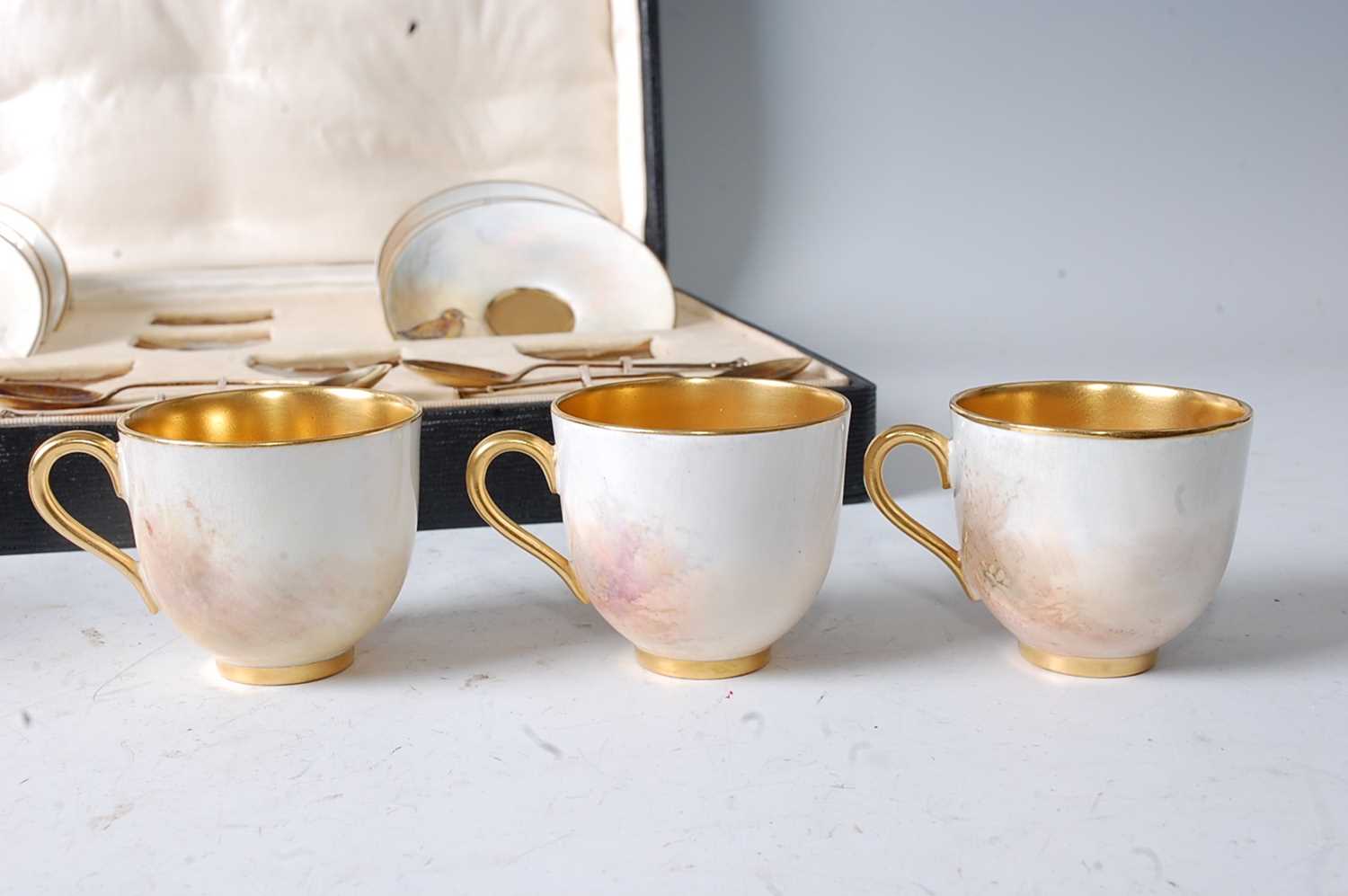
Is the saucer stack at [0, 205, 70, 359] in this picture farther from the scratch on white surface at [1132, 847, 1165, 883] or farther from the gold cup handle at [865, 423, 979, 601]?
the scratch on white surface at [1132, 847, 1165, 883]

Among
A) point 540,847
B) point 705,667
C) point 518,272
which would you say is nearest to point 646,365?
point 518,272

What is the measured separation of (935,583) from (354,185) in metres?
0.81

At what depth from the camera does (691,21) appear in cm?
142

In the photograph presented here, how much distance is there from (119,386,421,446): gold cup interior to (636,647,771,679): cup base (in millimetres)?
158

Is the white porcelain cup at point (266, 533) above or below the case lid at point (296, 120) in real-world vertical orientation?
below

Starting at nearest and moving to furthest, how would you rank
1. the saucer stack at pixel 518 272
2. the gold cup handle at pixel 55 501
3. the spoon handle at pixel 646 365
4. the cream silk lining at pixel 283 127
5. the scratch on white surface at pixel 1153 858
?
the scratch on white surface at pixel 1153 858 < the gold cup handle at pixel 55 501 < the spoon handle at pixel 646 365 < the saucer stack at pixel 518 272 < the cream silk lining at pixel 283 127

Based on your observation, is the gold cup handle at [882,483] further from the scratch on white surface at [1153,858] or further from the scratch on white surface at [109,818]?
the scratch on white surface at [109,818]

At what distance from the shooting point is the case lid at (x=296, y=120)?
4.19 feet

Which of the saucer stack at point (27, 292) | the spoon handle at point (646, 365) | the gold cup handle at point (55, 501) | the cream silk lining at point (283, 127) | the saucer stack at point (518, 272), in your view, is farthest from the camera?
the cream silk lining at point (283, 127)

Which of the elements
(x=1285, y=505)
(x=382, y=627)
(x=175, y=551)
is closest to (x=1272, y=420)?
(x=1285, y=505)

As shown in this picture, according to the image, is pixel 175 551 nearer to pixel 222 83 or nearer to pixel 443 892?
pixel 443 892

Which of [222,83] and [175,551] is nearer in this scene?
[175,551]

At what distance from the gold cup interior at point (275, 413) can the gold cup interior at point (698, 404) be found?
98 mm

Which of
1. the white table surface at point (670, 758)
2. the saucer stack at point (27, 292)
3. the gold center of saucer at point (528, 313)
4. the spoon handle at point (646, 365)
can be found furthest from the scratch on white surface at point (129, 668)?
the gold center of saucer at point (528, 313)
